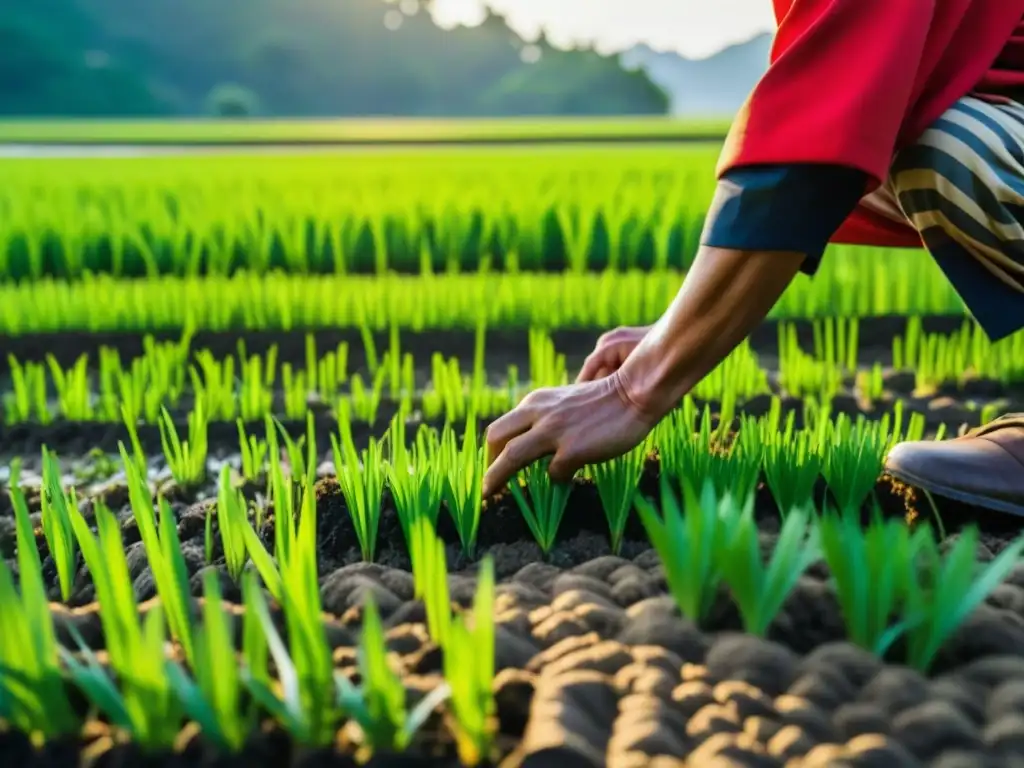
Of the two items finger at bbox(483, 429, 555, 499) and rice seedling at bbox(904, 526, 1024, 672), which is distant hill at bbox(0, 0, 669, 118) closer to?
finger at bbox(483, 429, 555, 499)

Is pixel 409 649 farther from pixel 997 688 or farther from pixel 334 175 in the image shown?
pixel 334 175

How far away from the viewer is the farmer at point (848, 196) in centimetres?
122

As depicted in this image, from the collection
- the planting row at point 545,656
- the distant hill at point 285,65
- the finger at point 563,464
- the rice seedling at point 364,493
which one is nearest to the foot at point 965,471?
the planting row at point 545,656

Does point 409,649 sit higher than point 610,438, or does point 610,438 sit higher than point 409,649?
point 610,438

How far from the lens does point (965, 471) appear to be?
141 cm

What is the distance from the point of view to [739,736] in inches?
34.1

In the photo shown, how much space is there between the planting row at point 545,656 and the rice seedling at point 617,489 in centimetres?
11

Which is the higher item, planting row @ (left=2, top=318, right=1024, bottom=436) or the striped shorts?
the striped shorts

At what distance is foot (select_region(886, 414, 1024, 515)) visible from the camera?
4.59ft

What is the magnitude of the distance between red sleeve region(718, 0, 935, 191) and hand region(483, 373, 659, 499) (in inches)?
12.5

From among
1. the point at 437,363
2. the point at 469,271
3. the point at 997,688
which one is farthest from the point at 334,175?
the point at 997,688

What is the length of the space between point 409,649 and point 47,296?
2.58m

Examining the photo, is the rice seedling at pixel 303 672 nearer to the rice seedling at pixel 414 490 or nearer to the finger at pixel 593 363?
the rice seedling at pixel 414 490

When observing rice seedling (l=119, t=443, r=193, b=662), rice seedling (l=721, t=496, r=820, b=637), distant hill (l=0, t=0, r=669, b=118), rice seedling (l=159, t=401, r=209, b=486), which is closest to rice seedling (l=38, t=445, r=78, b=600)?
rice seedling (l=119, t=443, r=193, b=662)
